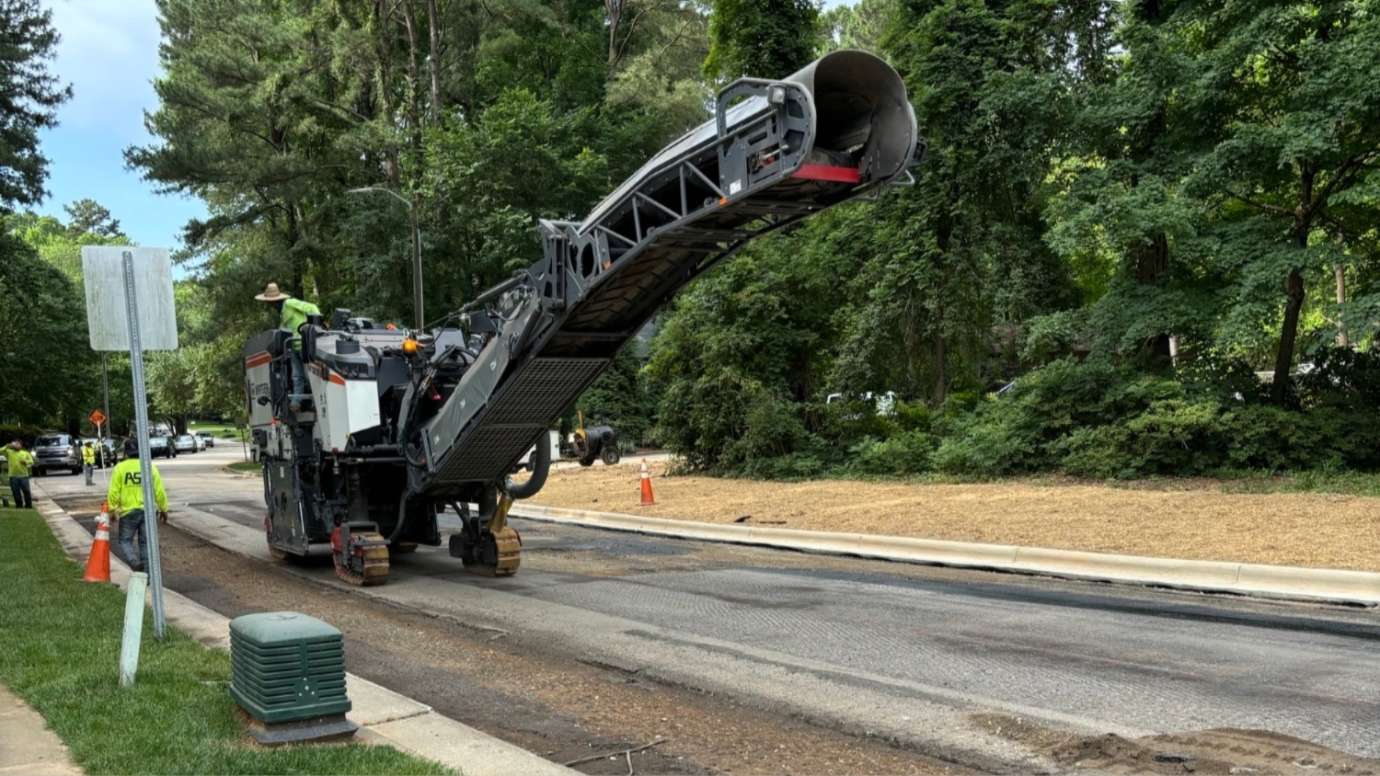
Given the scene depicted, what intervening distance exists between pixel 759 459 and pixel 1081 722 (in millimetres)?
17310

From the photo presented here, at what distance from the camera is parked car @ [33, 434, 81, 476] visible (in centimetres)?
4556

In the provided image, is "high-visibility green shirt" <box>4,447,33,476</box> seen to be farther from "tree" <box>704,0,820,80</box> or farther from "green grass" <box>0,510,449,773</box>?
"tree" <box>704,0,820,80</box>

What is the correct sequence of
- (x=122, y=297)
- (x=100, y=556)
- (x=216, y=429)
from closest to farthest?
1. (x=122, y=297)
2. (x=100, y=556)
3. (x=216, y=429)

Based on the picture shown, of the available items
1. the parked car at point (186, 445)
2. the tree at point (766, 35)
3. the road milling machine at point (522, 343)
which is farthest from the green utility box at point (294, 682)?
the parked car at point (186, 445)

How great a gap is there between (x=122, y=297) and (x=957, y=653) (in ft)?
21.4

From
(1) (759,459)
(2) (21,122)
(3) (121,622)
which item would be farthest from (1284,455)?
(2) (21,122)

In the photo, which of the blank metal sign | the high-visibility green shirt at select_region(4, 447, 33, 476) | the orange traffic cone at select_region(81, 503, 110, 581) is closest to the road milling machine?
the orange traffic cone at select_region(81, 503, 110, 581)

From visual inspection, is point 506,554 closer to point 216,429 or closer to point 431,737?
point 431,737

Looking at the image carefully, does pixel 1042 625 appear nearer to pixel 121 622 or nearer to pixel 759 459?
pixel 121 622

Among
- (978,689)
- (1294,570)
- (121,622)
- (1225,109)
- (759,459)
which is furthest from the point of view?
(759,459)

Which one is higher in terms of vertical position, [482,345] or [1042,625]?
[482,345]

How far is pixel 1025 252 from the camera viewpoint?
70.9 feet

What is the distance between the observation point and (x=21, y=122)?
26328mm

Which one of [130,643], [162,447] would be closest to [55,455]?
[162,447]
